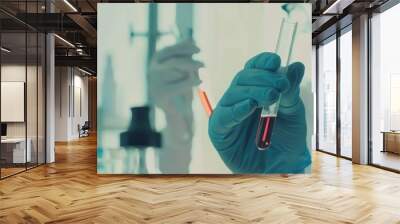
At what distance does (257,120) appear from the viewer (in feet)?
21.6

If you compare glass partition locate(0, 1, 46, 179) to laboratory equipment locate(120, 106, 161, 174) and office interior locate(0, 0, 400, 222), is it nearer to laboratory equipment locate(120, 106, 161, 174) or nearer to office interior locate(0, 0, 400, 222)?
office interior locate(0, 0, 400, 222)

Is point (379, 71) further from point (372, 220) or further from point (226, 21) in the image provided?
point (372, 220)

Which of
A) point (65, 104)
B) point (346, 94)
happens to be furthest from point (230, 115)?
point (65, 104)

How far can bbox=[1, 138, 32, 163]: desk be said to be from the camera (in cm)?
721

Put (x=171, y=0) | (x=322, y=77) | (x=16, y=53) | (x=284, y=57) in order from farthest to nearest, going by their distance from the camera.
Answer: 1. (x=322, y=77)
2. (x=171, y=0)
3. (x=16, y=53)
4. (x=284, y=57)

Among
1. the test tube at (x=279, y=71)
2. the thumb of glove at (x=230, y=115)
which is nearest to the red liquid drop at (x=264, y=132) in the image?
the test tube at (x=279, y=71)

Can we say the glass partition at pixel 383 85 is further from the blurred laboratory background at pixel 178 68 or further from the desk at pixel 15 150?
the desk at pixel 15 150

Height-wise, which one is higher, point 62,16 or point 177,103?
point 62,16

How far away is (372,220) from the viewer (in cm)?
396

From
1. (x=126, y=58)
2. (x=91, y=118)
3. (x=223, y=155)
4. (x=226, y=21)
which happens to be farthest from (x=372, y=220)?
(x=91, y=118)

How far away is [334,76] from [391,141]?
2336 mm

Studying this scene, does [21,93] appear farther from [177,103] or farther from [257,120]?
[257,120]

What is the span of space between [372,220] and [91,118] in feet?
67.9

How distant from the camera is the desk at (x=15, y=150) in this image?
7211mm
